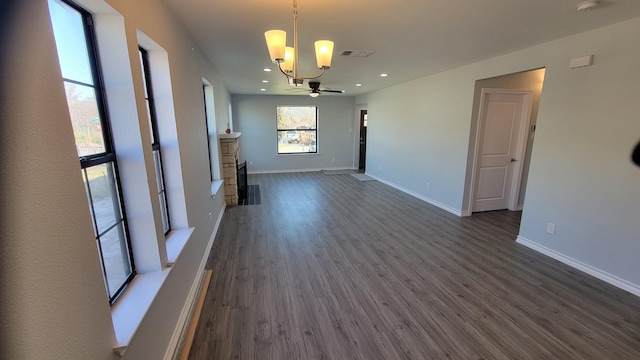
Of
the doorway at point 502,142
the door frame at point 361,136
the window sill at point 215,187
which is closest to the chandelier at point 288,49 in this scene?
the window sill at point 215,187

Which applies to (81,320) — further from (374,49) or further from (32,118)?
(374,49)

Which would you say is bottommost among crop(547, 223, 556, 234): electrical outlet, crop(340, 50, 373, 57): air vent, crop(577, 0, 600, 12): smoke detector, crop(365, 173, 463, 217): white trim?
crop(365, 173, 463, 217): white trim

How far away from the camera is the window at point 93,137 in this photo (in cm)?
122

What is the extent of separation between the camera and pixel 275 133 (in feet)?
27.7

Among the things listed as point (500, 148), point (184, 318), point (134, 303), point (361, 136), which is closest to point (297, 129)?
point (361, 136)

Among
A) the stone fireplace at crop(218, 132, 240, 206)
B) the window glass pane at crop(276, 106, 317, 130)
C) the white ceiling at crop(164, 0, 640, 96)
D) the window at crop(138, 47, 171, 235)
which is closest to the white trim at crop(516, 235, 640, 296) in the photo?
the white ceiling at crop(164, 0, 640, 96)

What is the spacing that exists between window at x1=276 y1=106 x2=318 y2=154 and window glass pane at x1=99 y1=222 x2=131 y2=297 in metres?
7.12

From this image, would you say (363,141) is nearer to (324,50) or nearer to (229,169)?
(229,169)

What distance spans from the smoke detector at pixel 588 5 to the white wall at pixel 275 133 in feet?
21.9

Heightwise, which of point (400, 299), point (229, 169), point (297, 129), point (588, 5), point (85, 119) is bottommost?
point (400, 299)

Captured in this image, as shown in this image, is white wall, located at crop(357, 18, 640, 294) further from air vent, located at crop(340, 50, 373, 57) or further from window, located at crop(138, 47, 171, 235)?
window, located at crop(138, 47, 171, 235)

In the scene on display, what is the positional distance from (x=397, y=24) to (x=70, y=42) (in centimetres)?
235

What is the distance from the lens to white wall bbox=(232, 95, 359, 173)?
817 centimetres

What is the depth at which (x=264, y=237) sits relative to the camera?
3828mm
